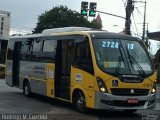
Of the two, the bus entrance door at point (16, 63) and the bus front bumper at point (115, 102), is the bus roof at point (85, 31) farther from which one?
the bus entrance door at point (16, 63)

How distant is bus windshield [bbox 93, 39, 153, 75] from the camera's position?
48.8 ft

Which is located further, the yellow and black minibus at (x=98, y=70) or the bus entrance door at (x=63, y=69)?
the bus entrance door at (x=63, y=69)

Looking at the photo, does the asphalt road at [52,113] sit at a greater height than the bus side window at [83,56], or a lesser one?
lesser

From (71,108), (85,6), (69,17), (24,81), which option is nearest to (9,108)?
(71,108)

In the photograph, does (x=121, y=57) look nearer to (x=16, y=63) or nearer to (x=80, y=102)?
(x=80, y=102)

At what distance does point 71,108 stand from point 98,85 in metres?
2.73

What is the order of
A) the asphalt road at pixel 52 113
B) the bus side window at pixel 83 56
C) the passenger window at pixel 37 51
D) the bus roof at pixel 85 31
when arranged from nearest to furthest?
1. the asphalt road at pixel 52 113
2. the bus side window at pixel 83 56
3. the bus roof at pixel 85 31
4. the passenger window at pixel 37 51

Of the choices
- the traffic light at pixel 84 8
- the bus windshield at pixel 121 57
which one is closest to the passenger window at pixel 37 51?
the bus windshield at pixel 121 57

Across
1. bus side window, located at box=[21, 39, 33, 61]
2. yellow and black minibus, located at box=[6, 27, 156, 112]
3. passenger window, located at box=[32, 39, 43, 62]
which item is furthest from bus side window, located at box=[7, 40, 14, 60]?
yellow and black minibus, located at box=[6, 27, 156, 112]

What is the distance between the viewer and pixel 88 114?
1524 cm

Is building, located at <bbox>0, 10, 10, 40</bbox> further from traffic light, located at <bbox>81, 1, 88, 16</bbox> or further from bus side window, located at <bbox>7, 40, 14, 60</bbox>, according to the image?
bus side window, located at <bbox>7, 40, 14, 60</bbox>

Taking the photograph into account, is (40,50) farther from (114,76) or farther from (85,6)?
(85,6)

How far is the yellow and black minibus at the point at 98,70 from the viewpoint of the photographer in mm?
14586

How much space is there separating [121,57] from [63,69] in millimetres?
2633
